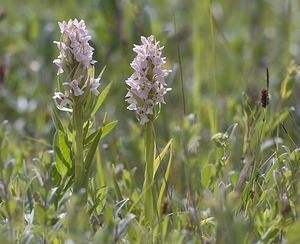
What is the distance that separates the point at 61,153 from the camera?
2.33 meters

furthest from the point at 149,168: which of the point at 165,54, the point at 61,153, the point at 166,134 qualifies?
the point at 165,54

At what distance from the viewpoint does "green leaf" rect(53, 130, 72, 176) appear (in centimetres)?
230

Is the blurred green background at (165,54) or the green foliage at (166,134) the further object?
the blurred green background at (165,54)

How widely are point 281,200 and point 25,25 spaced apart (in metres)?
3.01

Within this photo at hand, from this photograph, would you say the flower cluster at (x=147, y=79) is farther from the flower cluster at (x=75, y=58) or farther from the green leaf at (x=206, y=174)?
the green leaf at (x=206, y=174)

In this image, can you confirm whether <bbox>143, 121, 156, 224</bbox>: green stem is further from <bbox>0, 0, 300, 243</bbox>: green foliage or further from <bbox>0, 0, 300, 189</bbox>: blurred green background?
<bbox>0, 0, 300, 189</bbox>: blurred green background

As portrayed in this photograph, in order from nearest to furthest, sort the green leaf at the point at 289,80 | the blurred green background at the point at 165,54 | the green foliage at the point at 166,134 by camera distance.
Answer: the green foliage at the point at 166,134 → the green leaf at the point at 289,80 → the blurred green background at the point at 165,54

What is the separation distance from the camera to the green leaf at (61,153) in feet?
7.56

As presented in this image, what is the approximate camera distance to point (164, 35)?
401 centimetres

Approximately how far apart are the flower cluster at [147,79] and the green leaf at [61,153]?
26cm

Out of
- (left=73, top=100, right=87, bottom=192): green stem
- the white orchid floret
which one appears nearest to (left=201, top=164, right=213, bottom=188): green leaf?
(left=73, top=100, right=87, bottom=192): green stem

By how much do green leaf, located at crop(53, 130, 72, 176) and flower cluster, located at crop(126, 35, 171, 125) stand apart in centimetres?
26

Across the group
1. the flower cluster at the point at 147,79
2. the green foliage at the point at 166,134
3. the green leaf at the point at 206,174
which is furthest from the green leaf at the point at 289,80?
the flower cluster at the point at 147,79

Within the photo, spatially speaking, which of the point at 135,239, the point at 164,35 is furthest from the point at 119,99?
the point at 135,239
